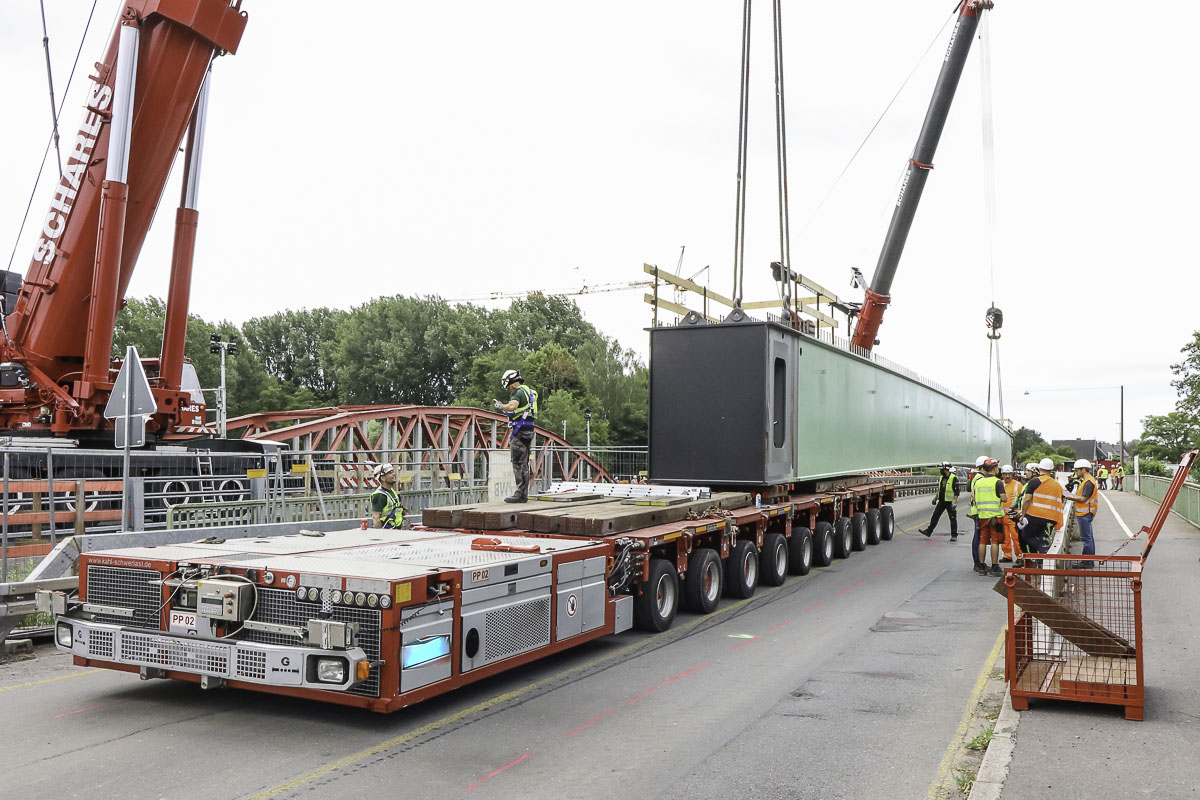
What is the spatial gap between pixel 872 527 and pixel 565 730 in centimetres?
1464

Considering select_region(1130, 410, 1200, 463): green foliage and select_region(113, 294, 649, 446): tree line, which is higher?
select_region(113, 294, 649, 446): tree line

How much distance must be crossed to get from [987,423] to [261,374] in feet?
184

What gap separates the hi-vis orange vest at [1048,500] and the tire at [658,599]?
5.69 m

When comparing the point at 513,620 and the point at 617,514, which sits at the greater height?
the point at 617,514

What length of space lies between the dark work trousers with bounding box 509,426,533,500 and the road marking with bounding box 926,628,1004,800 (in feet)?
17.7

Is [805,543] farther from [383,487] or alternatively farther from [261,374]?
[261,374]

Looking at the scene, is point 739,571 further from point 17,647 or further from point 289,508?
point 17,647

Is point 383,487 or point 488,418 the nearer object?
point 383,487

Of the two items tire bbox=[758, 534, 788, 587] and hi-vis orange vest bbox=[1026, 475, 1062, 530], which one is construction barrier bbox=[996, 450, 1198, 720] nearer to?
hi-vis orange vest bbox=[1026, 475, 1062, 530]

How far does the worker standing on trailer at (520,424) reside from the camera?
11.4m

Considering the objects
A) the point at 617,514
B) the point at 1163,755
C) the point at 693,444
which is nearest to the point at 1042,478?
the point at 693,444

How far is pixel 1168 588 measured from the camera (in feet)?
43.2

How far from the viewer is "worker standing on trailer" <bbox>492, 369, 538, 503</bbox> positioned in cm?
1138

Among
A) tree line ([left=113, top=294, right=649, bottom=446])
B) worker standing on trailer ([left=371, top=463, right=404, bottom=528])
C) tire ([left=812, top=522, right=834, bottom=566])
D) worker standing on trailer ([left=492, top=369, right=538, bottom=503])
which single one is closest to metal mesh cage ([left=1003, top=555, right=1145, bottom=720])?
worker standing on trailer ([left=492, top=369, right=538, bottom=503])
